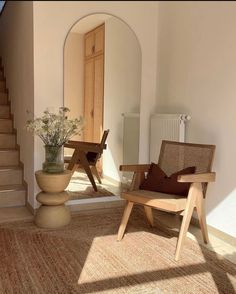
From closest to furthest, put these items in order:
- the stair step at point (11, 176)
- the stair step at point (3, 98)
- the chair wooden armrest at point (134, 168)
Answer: the chair wooden armrest at point (134, 168), the stair step at point (11, 176), the stair step at point (3, 98)

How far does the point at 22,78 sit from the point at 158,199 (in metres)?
1.85

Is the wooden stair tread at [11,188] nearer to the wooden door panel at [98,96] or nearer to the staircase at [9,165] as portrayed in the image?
the staircase at [9,165]

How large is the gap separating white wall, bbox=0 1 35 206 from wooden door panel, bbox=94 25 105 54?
0.55 metres

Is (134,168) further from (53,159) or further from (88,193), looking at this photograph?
(88,193)

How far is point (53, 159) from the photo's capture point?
2525mm

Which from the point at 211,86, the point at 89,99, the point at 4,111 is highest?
the point at 211,86

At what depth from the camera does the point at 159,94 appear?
10.5 feet

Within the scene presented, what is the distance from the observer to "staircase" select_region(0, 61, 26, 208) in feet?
10.0

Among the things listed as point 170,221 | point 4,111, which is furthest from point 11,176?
point 170,221

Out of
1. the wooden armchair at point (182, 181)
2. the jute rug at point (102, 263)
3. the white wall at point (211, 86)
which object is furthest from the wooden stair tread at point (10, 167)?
the white wall at point (211, 86)

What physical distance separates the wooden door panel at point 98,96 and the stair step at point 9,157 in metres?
1.00

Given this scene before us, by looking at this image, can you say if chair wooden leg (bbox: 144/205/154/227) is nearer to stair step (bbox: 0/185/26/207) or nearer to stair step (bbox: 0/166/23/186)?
stair step (bbox: 0/185/26/207)

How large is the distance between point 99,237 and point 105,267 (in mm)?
455

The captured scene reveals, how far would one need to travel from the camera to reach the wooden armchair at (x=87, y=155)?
2.90 m
